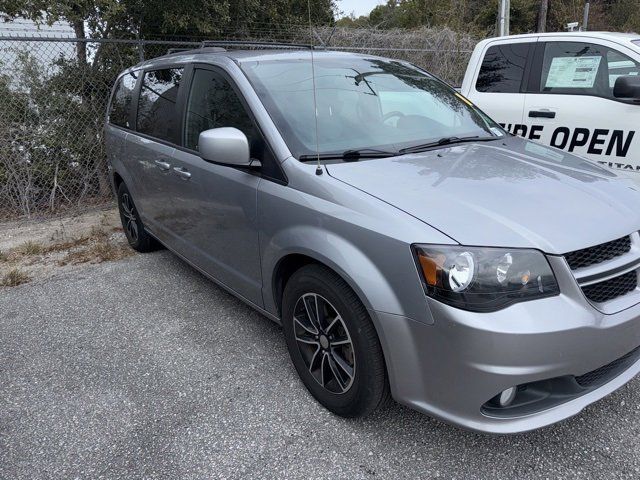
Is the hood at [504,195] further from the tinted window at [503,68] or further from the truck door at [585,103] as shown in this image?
the tinted window at [503,68]

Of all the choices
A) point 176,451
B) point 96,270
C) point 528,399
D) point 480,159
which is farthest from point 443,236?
point 96,270

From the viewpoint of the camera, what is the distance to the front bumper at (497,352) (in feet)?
5.92

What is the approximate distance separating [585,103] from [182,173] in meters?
3.58

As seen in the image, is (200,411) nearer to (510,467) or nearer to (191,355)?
(191,355)

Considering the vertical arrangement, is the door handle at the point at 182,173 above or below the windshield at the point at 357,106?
below

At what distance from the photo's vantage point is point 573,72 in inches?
184

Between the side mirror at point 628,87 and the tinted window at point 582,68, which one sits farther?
the tinted window at point 582,68

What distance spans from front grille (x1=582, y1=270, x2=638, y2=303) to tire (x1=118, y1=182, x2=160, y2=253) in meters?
3.80

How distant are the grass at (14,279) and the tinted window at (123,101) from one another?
1602 mm

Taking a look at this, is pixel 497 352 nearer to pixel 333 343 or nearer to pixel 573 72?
pixel 333 343

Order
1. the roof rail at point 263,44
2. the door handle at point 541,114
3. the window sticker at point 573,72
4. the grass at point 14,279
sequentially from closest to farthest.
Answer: the roof rail at point 263,44 → the grass at point 14,279 → the window sticker at point 573,72 → the door handle at point 541,114

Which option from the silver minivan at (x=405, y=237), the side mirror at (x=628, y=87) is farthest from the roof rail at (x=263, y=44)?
the side mirror at (x=628, y=87)

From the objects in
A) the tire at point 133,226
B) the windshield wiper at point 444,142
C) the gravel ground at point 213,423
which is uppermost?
the windshield wiper at point 444,142

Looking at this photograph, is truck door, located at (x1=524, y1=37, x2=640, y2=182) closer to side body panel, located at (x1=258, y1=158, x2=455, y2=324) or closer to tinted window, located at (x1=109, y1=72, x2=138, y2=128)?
side body panel, located at (x1=258, y1=158, x2=455, y2=324)
